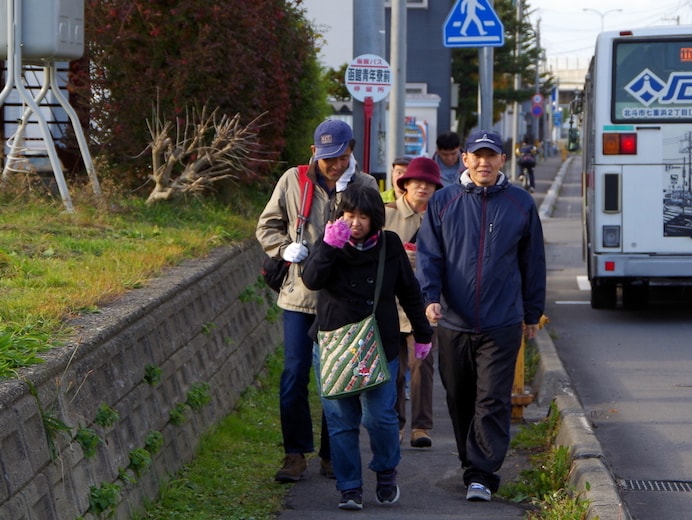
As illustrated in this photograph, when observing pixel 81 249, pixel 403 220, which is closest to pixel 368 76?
pixel 81 249

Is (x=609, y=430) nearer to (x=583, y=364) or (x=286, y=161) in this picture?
(x=583, y=364)

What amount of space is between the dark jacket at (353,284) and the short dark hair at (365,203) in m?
0.14

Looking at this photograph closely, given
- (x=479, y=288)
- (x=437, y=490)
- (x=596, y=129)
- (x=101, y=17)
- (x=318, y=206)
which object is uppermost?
(x=101, y=17)

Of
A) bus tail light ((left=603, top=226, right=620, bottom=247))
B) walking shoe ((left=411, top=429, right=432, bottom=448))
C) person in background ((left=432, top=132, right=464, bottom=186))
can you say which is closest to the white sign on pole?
person in background ((left=432, top=132, right=464, bottom=186))

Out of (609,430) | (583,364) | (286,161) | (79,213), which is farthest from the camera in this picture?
(286,161)

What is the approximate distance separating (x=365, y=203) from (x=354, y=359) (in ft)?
2.41

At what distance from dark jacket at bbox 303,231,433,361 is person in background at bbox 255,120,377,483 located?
1.30ft

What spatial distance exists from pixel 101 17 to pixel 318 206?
6046 millimetres

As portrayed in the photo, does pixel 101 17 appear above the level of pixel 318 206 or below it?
above

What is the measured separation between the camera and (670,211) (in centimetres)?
1313

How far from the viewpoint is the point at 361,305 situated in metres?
5.96

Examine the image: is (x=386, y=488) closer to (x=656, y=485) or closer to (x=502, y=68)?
(x=656, y=485)

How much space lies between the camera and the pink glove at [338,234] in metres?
5.85

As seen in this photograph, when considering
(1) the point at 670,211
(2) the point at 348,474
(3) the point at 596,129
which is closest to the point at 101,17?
(3) the point at 596,129
